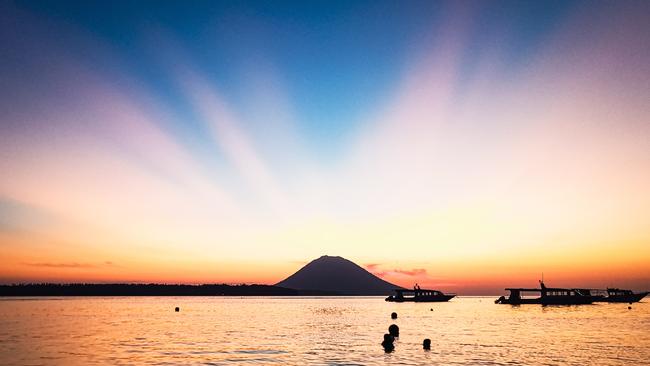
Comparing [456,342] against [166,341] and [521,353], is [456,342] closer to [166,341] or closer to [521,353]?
[521,353]

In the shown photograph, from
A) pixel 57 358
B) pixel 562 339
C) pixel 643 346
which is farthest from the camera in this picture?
pixel 562 339

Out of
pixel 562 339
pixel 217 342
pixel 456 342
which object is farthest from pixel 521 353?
pixel 217 342

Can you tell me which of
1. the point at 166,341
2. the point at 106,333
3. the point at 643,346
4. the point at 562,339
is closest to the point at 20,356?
the point at 166,341

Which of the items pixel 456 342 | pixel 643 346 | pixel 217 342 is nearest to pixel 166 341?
pixel 217 342

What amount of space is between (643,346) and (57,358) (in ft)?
192

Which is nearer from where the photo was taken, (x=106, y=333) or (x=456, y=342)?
(x=456, y=342)

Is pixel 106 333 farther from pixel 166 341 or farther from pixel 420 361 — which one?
pixel 420 361

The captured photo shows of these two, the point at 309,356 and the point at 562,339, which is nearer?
the point at 309,356

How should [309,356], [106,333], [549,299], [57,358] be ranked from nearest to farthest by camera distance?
[57,358], [309,356], [106,333], [549,299]

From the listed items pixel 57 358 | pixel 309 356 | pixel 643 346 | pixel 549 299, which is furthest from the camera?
pixel 549 299

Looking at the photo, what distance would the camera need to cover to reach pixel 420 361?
43844 mm

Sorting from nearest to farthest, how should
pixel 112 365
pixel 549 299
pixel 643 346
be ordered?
pixel 112 365
pixel 643 346
pixel 549 299

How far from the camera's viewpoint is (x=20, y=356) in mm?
43406

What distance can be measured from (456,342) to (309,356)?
69.2ft
